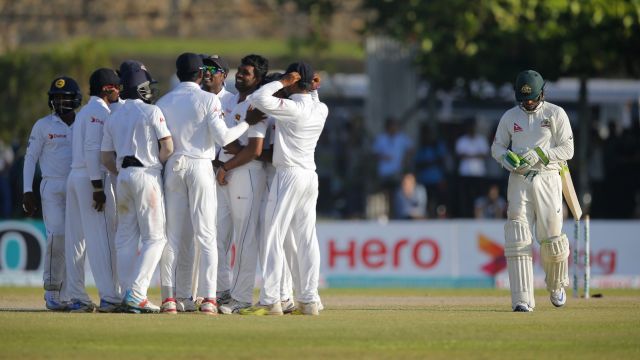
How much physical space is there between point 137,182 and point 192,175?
533 mm

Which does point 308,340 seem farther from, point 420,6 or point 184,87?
point 420,6

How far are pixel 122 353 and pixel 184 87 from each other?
12.5ft

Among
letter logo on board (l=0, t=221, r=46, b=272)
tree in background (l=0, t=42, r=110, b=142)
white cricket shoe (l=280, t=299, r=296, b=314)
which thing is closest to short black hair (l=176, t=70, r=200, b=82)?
white cricket shoe (l=280, t=299, r=296, b=314)

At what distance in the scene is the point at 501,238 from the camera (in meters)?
24.8

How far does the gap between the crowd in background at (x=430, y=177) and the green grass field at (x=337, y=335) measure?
38.8ft

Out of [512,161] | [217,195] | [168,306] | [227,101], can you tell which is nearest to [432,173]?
→ [512,161]

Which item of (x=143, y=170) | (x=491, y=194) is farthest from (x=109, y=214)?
(x=491, y=194)

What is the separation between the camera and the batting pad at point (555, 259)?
51.8ft

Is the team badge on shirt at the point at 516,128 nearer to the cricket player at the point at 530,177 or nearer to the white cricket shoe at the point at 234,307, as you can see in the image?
the cricket player at the point at 530,177

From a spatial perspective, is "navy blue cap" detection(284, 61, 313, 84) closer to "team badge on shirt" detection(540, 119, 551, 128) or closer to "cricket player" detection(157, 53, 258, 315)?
"cricket player" detection(157, 53, 258, 315)

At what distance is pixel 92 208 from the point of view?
49.7 ft

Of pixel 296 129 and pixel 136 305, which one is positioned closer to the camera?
pixel 136 305

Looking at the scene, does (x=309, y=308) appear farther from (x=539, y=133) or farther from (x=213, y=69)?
(x=539, y=133)

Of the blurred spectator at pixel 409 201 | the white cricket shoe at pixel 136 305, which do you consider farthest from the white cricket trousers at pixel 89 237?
the blurred spectator at pixel 409 201
